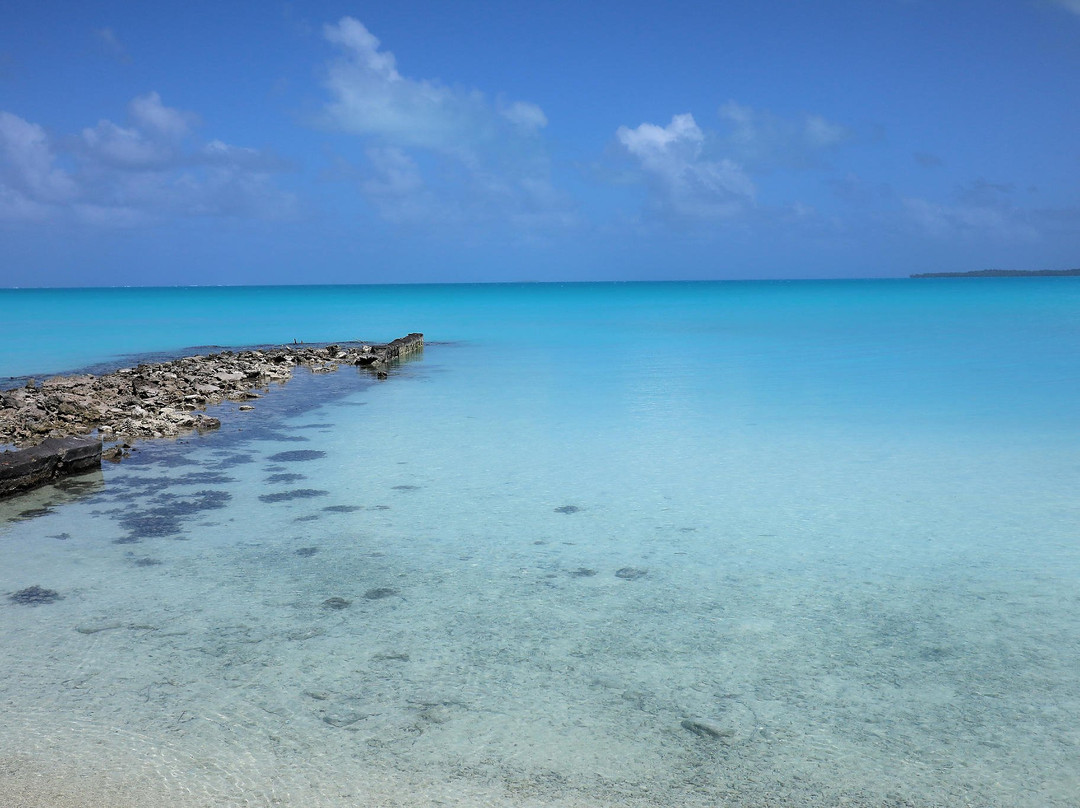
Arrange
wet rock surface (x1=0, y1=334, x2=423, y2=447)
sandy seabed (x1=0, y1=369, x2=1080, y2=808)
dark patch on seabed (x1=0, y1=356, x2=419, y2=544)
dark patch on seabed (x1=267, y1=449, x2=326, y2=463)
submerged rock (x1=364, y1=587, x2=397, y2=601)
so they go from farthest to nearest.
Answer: wet rock surface (x1=0, y1=334, x2=423, y2=447) → dark patch on seabed (x1=267, y1=449, x2=326, y2=463) → dark patch on seabed (x1=0, y1=356, x2=419, y2=544) → submerged rock (x1=364, y1=587, x2=397, y2=601) → sandy seabed (x1=0, y1=369, x2=1080, y2=808)

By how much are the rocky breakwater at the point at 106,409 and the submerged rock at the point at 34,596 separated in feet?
9.95

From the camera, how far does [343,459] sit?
35.9 feet

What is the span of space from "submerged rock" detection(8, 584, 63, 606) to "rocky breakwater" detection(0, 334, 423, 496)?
3.03m

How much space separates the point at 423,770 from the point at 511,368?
64.2ft

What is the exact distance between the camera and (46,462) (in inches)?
361

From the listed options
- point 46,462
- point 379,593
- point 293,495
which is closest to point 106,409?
point 46,462

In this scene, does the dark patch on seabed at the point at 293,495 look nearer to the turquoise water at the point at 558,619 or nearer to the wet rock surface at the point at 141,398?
the turquoise water at the point at 558,619

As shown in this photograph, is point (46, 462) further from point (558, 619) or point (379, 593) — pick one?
point (558, 619)

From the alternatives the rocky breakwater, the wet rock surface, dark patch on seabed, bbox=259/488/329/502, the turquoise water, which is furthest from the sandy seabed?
the wet rock surface

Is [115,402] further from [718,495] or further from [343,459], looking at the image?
[718,495]

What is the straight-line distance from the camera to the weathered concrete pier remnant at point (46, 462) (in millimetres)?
8688

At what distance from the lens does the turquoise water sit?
3975 millimetres

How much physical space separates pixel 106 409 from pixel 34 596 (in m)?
8.72

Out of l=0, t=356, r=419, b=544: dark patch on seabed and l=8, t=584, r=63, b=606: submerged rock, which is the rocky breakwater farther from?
l=8, t=584, r=63, b=606: submerged rock
